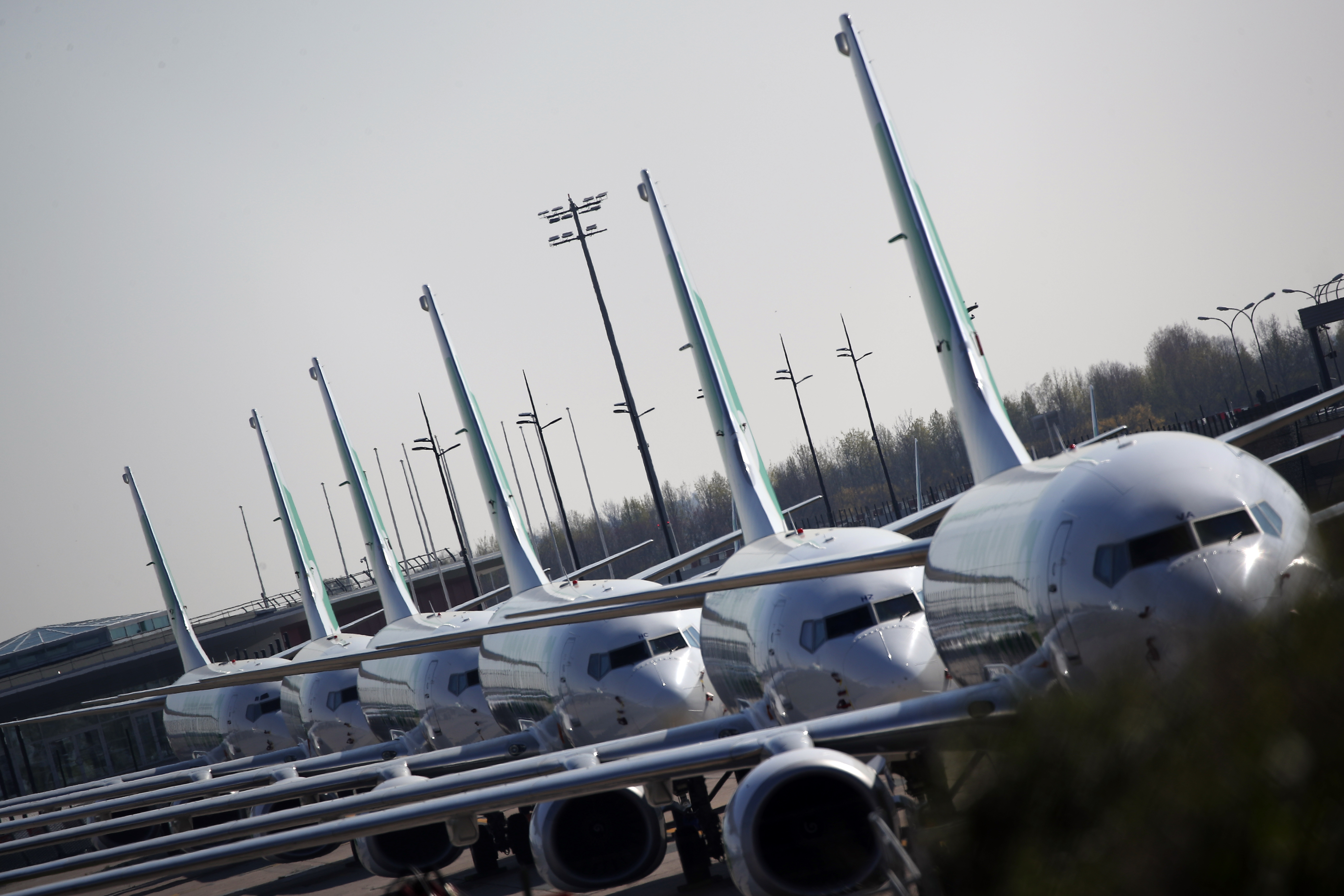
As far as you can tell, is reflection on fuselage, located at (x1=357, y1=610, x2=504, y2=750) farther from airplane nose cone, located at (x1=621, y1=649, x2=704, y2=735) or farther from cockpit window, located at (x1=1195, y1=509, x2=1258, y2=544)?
cockpit window, located at (x1=1195, y1=509, x2=1258, y2=544)

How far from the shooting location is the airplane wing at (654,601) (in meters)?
14.3

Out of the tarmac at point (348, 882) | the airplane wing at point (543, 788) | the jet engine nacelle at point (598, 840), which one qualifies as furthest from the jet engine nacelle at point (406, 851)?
the airplane wing at point (543, 788)

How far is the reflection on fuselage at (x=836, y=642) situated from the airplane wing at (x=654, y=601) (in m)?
0.43

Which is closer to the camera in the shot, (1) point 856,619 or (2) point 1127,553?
(2) point 1127,553

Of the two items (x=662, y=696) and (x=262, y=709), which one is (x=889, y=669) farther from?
(x=262, y=709)

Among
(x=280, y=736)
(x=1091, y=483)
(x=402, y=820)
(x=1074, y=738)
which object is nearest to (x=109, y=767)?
(x=280, y=736)

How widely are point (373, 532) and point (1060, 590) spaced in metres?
27.5

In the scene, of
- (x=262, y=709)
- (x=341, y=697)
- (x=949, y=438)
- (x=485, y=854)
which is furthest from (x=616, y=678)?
(x=949, y=438)

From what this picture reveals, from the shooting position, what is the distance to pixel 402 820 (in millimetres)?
12617

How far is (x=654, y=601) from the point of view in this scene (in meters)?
16.6

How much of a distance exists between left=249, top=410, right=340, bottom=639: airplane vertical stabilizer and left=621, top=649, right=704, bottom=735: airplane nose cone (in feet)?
73.9

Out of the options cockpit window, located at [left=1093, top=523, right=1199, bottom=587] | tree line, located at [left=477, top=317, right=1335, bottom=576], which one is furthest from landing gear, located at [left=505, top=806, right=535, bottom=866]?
tree line, located at [left=477, top=317, right=1335, bottom=576]

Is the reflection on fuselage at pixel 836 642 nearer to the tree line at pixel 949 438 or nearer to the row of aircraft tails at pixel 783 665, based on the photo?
the row of aircraft tails at pixel 783 665

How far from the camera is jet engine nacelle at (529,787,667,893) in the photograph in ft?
46.9
